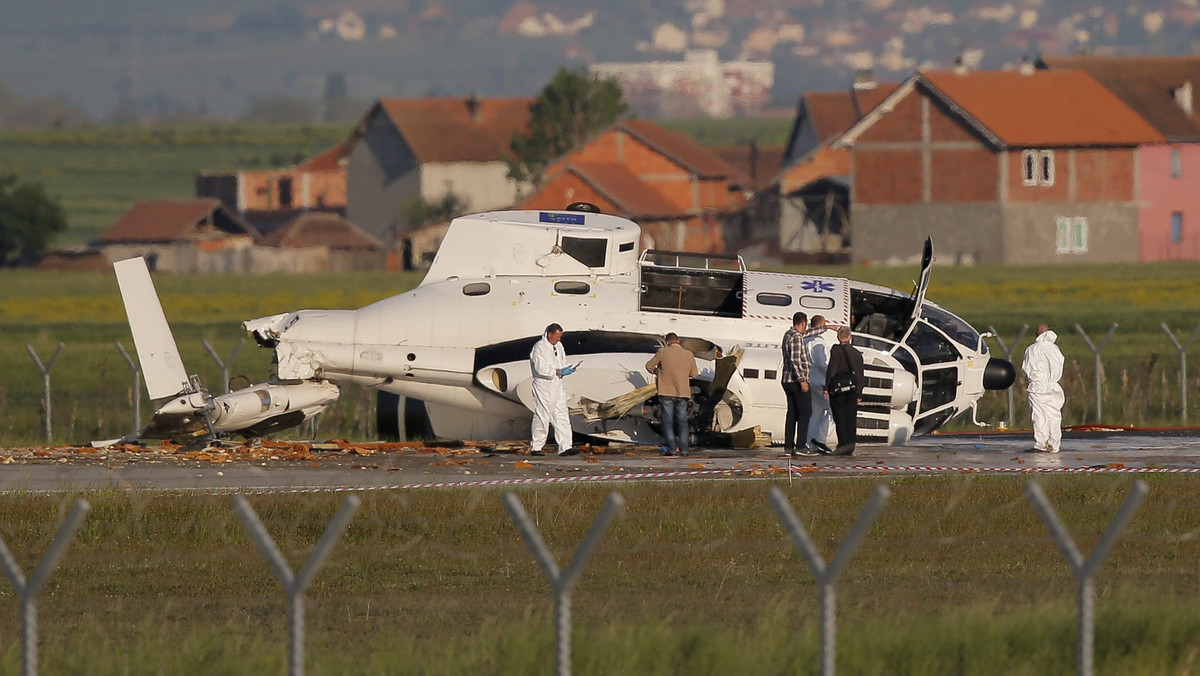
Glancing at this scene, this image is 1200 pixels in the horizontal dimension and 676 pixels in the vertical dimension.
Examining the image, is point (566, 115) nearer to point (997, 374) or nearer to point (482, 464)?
point (997, 374)

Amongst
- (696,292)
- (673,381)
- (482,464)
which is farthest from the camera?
(696,292)

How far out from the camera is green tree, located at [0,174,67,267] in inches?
3748

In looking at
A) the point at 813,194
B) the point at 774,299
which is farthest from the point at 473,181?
the point at 774,299

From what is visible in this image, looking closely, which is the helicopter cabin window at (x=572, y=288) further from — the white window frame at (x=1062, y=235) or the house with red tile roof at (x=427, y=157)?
the house with red tile roof at (x=427, y=157)

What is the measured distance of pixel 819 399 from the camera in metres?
25.4

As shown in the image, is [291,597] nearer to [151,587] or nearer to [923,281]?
[151,587]

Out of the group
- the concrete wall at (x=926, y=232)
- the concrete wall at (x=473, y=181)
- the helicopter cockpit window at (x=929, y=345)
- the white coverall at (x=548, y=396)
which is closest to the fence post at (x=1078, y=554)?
the white coverall at (x=548, y=396)

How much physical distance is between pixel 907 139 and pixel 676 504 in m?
69.6

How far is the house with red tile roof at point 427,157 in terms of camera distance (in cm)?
11794

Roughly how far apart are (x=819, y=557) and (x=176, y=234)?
95658 mm

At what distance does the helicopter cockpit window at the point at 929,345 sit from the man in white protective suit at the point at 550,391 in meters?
5.20

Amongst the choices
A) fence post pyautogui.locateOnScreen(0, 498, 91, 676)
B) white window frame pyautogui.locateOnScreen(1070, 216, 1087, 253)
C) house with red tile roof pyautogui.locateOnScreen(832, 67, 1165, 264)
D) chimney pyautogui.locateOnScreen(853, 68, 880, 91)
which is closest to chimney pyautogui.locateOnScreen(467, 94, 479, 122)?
chimney pyautogui.locateOnScreen(853, 68, 880, 91)

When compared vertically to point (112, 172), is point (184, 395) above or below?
below

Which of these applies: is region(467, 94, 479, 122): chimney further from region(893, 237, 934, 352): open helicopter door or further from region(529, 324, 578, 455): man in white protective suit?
region(529, 324, 578, 455): man in white protective suit
